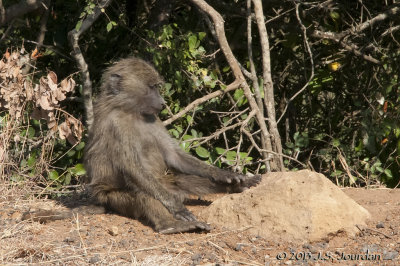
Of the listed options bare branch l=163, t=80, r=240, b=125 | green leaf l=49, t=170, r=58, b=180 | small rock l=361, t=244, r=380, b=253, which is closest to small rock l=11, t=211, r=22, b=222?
green leaf l=49, t=170, r=58, b=180

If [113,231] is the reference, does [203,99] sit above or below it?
above

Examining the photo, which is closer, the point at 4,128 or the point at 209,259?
the point at 209,259

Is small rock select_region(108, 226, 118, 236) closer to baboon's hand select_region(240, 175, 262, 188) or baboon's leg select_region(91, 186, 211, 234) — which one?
baboon's leg select_region(91, 186, 211, 234)

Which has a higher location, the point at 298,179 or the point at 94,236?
the point at 298,179

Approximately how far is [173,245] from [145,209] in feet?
1.85

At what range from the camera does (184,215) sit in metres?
4.76

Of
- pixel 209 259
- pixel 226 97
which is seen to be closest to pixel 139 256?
pixel 209 259

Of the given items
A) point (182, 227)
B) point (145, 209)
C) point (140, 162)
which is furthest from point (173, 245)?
point (140, 162)

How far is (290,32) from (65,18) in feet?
8.50

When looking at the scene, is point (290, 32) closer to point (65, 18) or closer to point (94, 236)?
point (65, 18)

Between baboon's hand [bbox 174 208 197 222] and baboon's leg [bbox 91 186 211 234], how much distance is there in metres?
0.05

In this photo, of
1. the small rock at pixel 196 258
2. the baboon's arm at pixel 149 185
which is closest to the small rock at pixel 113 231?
the baboon's arm at pixel 149 185

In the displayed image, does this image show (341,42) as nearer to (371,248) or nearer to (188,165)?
(188,165)

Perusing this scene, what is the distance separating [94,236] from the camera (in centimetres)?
445
